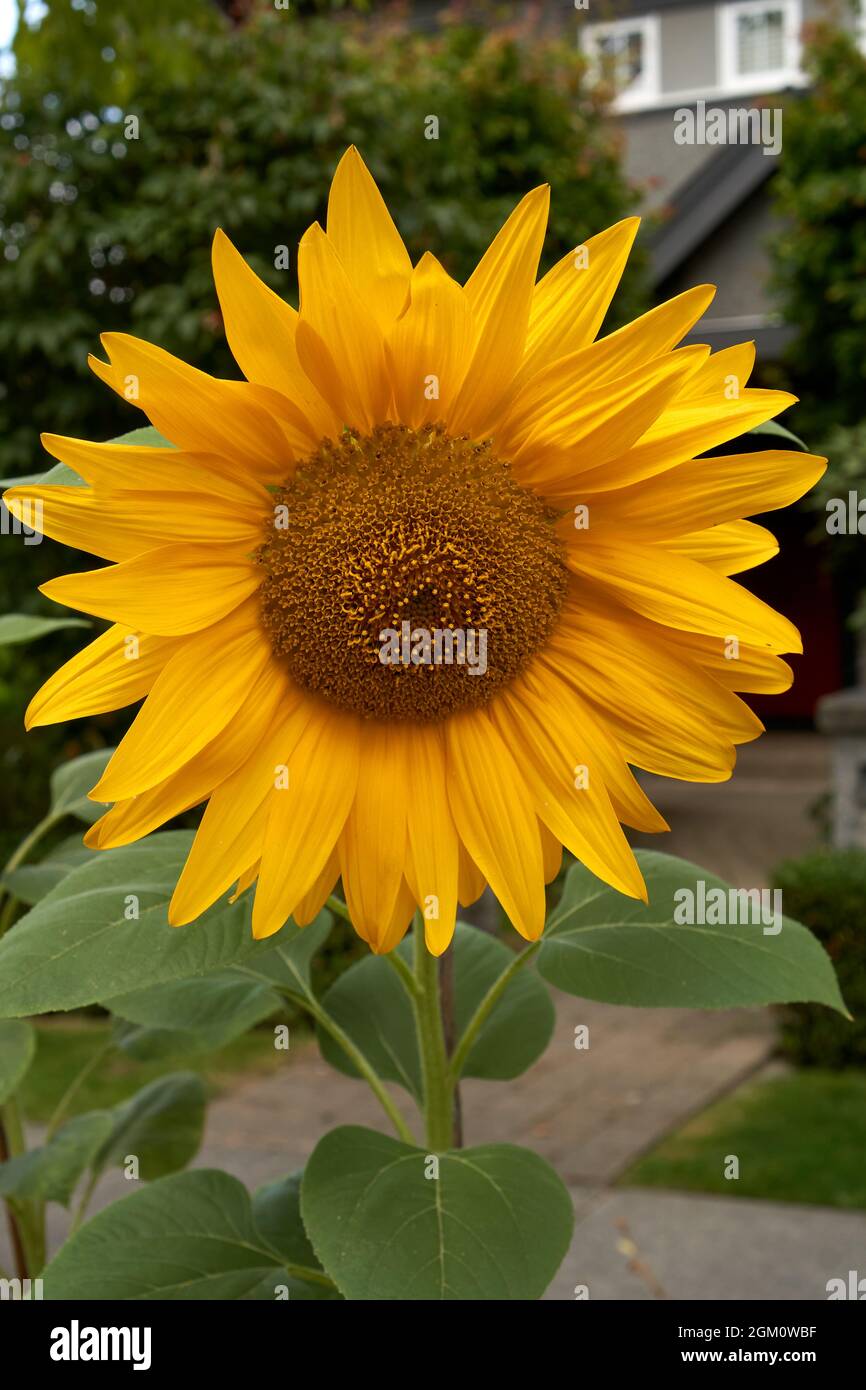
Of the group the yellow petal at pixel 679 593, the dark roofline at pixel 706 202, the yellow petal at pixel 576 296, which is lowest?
the yellow petal at pixel 679 593

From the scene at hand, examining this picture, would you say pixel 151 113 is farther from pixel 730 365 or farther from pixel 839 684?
pixel 839 684

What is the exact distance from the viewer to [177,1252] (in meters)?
1.39

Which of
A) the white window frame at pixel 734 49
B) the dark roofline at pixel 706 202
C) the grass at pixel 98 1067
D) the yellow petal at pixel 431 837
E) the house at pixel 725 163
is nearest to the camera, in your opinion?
the yellow petal at pixel 431 837

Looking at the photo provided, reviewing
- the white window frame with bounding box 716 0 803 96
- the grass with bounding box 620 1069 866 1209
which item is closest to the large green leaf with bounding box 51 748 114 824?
the grass with bounding box 620 1069 866 1209

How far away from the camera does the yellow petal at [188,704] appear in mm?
1060

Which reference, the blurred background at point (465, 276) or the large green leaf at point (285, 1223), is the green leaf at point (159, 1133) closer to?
the large green leaf at point (285, 1223)

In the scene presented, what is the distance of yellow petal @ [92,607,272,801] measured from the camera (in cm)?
106

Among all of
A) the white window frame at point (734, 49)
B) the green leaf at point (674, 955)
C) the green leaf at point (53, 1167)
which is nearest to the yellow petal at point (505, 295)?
the green leaf at point (674, 955)

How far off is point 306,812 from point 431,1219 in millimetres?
347

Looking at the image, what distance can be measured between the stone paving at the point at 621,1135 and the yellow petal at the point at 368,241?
305cm

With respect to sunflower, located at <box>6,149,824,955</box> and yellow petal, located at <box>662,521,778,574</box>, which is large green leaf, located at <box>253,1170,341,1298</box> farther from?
yellow petal, located at <box>662,521,778,574</box>

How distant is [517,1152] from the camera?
1.29m

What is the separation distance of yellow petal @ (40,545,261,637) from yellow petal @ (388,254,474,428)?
174mm
